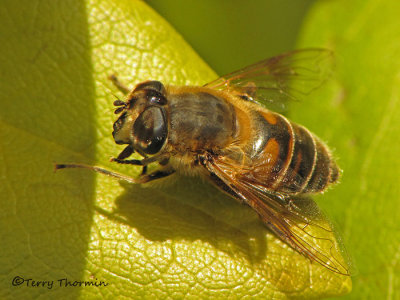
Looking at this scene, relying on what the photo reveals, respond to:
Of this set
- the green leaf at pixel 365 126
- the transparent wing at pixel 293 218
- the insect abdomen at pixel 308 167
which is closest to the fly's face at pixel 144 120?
the transparent wing at pixel 293 218

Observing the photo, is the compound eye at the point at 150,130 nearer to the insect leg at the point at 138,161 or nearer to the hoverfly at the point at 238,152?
the hoverfly at the point at 238,152

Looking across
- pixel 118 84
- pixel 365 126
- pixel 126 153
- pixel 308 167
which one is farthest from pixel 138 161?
pixel 365 126

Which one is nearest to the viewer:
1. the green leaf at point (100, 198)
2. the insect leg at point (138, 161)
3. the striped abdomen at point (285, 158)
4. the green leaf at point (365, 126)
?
the green leaf at point (100, 198)

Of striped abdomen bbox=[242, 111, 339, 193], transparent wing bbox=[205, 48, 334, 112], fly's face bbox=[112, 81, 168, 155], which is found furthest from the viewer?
transparent wing bbox=[205, 48, 334, 112]

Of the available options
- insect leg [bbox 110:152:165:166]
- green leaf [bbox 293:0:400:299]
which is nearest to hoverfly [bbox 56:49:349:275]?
insect leg [bbox 110:152:165:166]

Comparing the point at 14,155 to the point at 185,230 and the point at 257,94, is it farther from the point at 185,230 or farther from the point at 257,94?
the point at 257,94

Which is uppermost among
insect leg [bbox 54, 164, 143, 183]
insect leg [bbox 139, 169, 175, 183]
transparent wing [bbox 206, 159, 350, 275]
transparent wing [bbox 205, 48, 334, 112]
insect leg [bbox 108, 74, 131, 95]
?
transparent wing [bbox 205, 48, 334, 112]

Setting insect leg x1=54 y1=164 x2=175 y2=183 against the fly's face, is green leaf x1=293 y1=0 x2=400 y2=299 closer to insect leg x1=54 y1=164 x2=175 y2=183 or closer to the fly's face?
insect leg x1=54 y1=164 x2=175 y2=183
